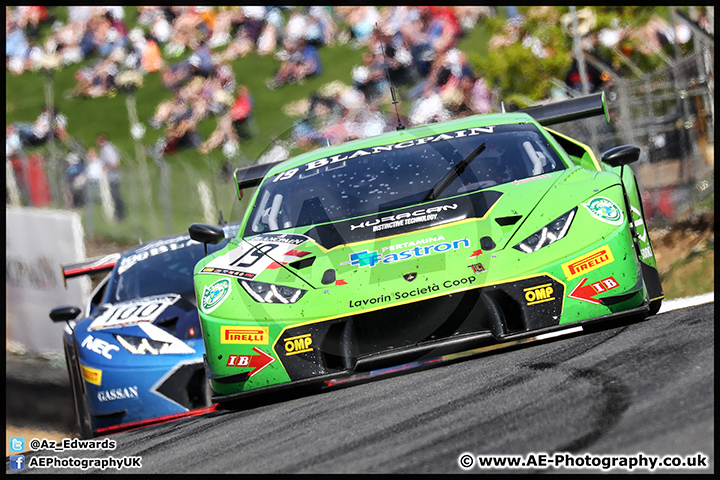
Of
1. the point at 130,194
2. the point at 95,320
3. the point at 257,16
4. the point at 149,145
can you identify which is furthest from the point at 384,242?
the point at 257,16

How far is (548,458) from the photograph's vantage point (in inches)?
112

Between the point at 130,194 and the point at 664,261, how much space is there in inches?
368

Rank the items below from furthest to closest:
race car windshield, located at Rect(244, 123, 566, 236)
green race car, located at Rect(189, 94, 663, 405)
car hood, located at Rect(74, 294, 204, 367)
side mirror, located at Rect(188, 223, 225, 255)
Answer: car hood, located at Rect(74, 294, 204, 367) → side mirror, located at Rect(188, 223, 225, 255) → race car windshield, located at Rect(244, 123, 566, 236) → green race car, located at Rect(189, 94, 663, 405)

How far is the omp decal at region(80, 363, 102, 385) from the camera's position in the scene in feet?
20.6

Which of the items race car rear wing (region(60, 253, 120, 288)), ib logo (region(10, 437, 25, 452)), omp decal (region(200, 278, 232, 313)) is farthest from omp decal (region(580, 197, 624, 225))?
race car rear wing (region(60, 253, 120, 288))

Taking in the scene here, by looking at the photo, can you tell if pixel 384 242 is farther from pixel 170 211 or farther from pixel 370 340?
pixel 170 211

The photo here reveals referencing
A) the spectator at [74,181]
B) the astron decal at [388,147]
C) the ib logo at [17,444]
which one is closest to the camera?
the ib logo at [17,444]

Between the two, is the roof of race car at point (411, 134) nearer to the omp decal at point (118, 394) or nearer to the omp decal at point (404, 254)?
the omp decal at point (404, 254)

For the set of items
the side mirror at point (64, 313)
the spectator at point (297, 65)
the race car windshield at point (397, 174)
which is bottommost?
the side mirror at point (64, 313)

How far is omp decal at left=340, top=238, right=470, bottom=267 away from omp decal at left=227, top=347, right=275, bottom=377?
0.63 meters

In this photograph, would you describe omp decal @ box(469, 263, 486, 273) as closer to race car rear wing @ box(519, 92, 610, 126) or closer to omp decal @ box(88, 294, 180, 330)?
race car rear wing @ box(519, 92, 610, 126)

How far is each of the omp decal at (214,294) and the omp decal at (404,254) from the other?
67cm

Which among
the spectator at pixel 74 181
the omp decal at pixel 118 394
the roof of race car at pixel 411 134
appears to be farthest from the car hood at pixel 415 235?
the spectator at pixel 74 181

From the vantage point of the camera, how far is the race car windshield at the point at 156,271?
7.40m
